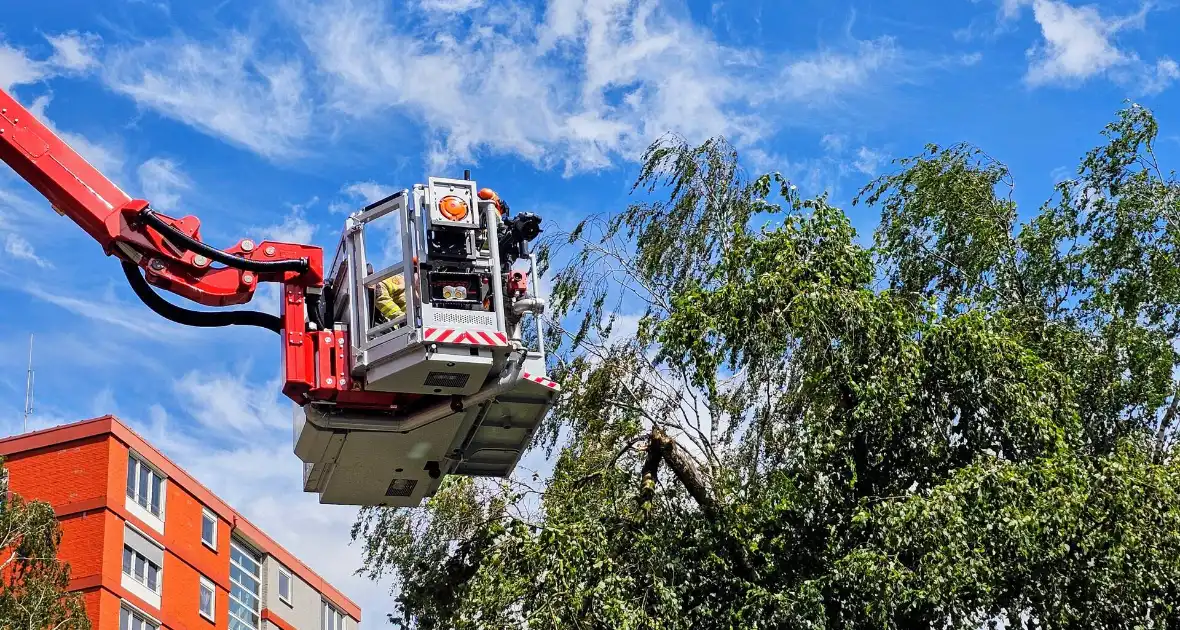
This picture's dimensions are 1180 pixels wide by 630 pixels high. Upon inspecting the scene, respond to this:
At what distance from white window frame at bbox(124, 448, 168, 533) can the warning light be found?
1293 inches

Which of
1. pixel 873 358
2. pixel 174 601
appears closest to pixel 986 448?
pixel 873 358

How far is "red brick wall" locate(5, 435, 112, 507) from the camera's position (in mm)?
40969

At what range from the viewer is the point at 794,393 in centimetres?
1552

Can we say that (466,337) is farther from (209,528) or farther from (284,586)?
(284,586)

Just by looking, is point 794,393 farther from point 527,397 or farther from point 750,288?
point 527,397

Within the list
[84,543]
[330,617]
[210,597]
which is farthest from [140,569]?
[330,617]

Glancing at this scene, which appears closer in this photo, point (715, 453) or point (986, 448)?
point (986, 448)

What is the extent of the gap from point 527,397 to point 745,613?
381 cm

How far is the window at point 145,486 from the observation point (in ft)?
139

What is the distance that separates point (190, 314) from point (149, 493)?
3268 cm

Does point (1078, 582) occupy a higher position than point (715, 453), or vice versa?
point (715, 453)

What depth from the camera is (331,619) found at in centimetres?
5603

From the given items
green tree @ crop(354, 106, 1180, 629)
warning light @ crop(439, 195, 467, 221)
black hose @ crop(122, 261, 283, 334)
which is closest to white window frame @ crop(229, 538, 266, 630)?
green tree @ crop(354, 106, 1180, 629)

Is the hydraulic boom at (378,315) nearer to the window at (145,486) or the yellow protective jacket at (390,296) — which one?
the yellow protective jacket at (390,296)
